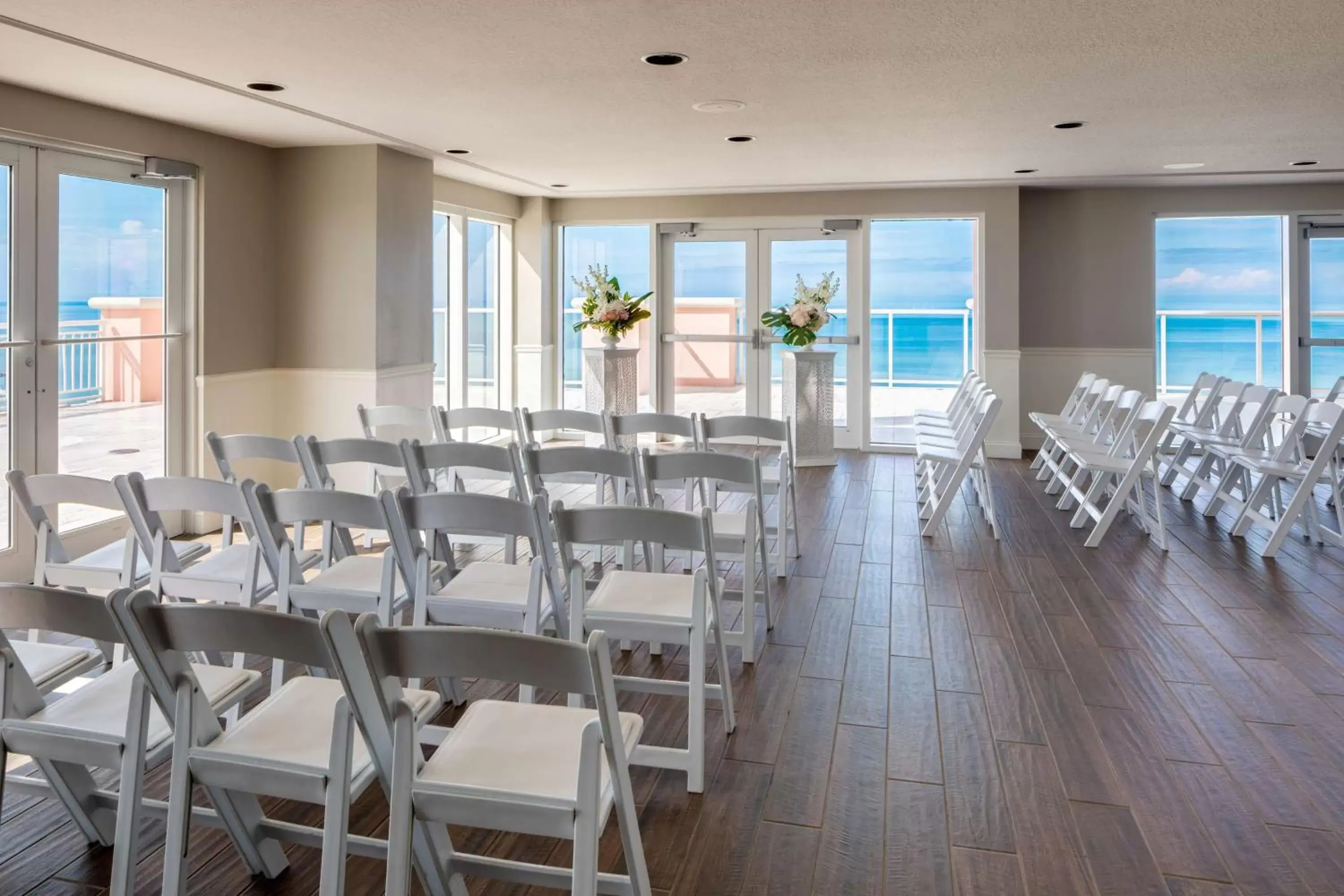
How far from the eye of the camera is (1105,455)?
606cm

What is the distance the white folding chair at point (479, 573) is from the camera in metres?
2.75

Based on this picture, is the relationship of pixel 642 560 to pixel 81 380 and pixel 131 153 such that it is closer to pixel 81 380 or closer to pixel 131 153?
pixel 81 380

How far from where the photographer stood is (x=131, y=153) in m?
5.61

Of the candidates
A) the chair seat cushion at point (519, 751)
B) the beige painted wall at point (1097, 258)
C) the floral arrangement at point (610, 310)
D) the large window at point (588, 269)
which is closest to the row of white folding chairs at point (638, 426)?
the chair seat cushion at point (519, 751)

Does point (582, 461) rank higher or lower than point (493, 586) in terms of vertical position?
higher

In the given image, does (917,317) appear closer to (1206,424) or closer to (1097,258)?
(1097,258)

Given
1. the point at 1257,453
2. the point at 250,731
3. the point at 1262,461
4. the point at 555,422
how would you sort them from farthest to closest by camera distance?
the point at 1257,453, the point at 1262,461, the point at 555,422, the point at 250,731

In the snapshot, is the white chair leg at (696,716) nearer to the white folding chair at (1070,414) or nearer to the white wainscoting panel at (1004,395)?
the white folding chair at (1070,414)

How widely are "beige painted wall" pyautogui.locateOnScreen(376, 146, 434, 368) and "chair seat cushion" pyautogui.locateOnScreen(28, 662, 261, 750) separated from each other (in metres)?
4.66

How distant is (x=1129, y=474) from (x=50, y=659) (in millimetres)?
5117

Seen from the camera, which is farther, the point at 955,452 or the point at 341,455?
the point at 955,452

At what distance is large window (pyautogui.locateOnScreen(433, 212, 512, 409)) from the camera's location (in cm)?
873

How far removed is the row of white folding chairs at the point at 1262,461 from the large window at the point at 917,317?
2335 millimetres

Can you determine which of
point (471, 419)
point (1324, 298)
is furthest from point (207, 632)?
point (1324, 298)
